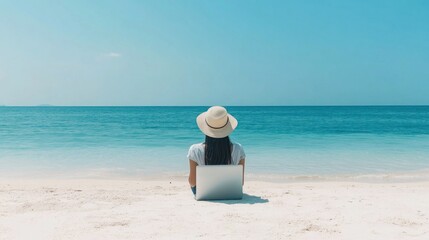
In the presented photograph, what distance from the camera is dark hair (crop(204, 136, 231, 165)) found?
17.4ft

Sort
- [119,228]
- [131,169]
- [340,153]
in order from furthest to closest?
[340,153] < [131,169] < [119,228]

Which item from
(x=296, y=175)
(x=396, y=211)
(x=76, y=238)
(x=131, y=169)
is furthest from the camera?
(x=131, y=169)

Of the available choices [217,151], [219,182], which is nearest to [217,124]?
[217,151]

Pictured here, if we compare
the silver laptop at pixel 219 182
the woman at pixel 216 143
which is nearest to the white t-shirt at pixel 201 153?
the woman at pixel 216 143

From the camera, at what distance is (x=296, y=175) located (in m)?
8.99

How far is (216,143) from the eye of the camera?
530 cm

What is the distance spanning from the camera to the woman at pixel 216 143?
5203mm

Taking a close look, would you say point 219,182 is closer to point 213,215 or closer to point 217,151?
point 217,151

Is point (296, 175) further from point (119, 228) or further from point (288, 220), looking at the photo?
point (119, 228)

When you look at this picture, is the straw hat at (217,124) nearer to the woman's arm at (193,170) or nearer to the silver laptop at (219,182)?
the silver laptop at (219,182)

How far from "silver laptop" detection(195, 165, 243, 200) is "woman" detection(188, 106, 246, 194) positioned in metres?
0.21

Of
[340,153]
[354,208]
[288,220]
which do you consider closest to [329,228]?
[288,220]

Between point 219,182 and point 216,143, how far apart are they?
1.63ft

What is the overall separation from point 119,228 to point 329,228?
2.07m
